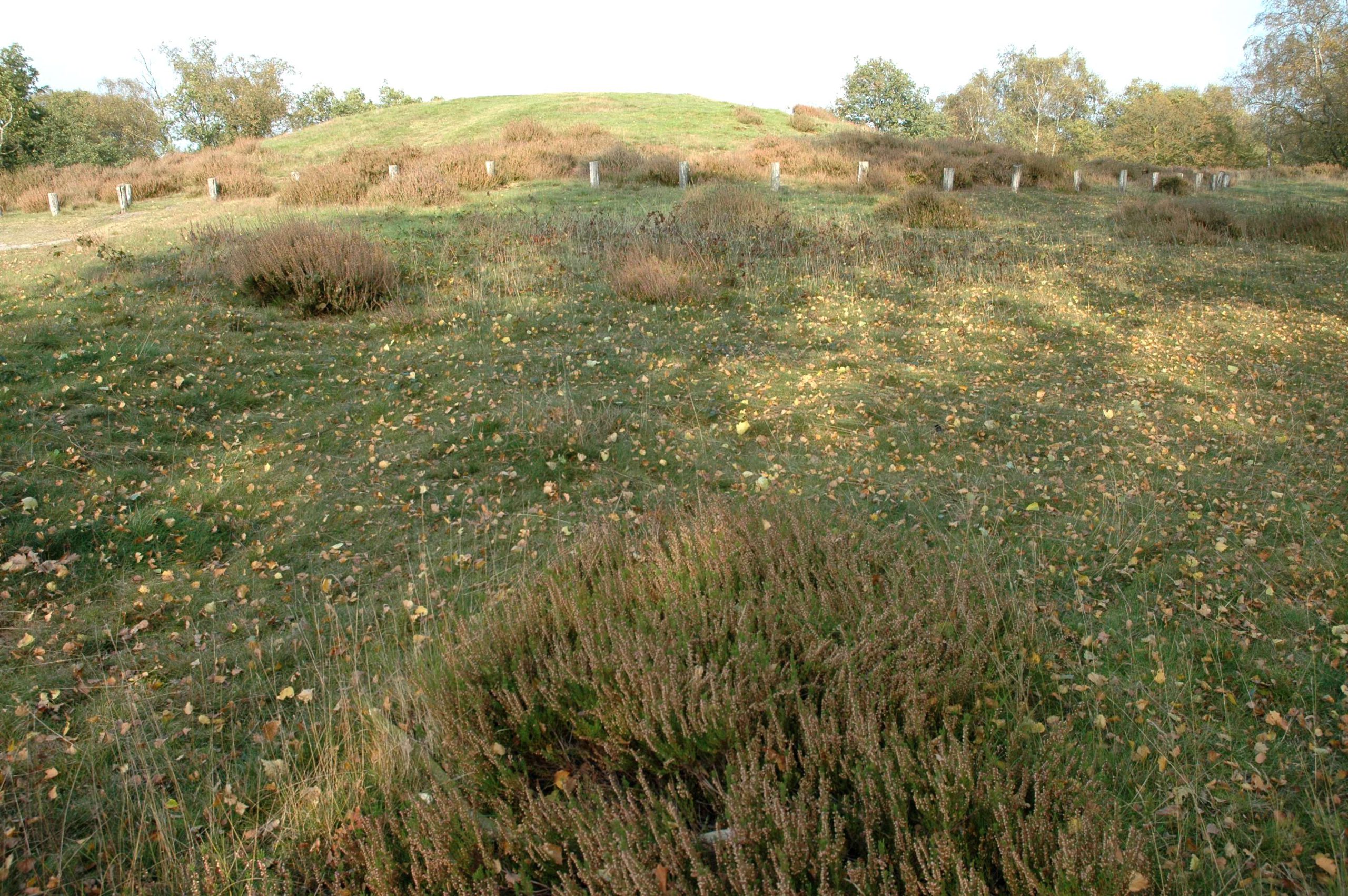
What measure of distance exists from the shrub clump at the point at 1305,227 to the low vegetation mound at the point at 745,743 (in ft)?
48.3

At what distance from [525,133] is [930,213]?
14626 mm

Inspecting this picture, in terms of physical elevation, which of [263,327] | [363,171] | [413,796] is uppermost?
[363,171]

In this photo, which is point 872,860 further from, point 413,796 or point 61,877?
point 61,877

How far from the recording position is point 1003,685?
2795 millimetres

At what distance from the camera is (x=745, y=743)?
2242 mm

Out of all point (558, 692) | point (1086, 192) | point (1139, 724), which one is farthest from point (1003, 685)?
point (1086, 192)

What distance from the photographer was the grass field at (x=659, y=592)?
2105 millimetres

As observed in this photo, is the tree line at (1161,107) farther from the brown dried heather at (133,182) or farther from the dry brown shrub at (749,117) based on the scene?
the brown dried heather at (133,182)

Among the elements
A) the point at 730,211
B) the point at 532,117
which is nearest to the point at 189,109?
the point at 532,117

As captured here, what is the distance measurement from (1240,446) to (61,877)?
6992mm

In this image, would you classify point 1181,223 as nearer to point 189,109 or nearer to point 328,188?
point 328,188

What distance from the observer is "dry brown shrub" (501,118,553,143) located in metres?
23.9

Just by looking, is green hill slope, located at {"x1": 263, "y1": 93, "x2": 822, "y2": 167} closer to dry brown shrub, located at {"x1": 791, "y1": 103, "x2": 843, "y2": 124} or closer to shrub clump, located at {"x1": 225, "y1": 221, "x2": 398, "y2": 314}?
dry brown shrub, located at {"x1": 791, "y1": 103, "x2": 843, "y2": 124}

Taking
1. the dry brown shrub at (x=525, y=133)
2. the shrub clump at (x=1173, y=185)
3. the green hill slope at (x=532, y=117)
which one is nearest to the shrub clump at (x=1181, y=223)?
the shrub clump at (x=1173, y=185)
